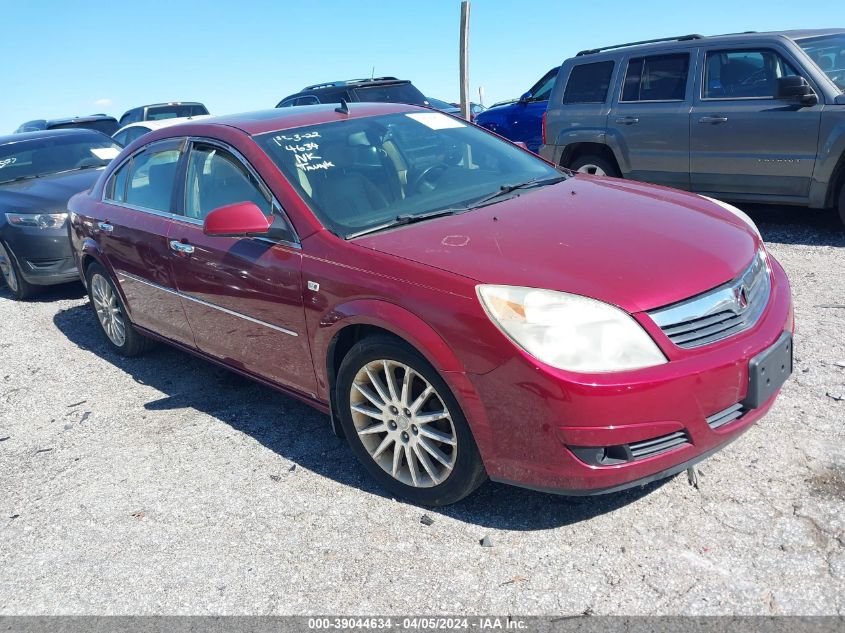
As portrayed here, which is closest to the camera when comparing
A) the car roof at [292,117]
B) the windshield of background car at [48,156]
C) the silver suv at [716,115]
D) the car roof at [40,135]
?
the car roof at [292,117]

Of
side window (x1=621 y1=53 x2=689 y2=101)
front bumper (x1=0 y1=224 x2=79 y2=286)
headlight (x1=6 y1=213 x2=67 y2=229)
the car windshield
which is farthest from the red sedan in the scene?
the car windshield

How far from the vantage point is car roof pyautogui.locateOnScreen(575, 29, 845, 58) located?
6850 millimetres

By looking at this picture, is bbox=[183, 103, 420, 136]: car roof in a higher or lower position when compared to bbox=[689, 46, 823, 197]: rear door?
higher

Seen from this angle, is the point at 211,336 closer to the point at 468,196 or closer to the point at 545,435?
the point at 468,196

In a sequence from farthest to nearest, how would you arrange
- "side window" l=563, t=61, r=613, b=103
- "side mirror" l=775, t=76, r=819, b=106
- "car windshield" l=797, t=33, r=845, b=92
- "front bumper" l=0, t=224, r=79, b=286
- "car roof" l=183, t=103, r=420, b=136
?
1. "side window" l=563, t=61, r=613, b=103
2. "front bumper" l=0, t=224, r=79, b=286
3. "car windshield" l=797, t=33, r=845, b=92
4. "side mirror" l=775, t=76, r=819, b=106
5. "car roof" l=183, t=103, r=420, b=136

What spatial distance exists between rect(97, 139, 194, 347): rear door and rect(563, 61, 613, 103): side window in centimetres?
501

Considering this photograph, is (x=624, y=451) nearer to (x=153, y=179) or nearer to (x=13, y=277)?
(x=153, y=179)

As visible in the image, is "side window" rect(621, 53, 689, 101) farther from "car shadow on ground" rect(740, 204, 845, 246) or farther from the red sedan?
the red sedan

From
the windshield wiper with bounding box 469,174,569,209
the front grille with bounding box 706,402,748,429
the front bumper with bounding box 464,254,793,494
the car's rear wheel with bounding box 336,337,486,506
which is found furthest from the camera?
the windshield wiper with bounding box 469,174,569,209

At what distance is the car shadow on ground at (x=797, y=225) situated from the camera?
22.0 ft

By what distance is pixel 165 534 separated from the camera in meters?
3.25

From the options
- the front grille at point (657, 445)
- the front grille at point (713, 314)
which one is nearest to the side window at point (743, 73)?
the front grille at point (713, 314)

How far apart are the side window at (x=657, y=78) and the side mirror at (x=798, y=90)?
1061 millimetres

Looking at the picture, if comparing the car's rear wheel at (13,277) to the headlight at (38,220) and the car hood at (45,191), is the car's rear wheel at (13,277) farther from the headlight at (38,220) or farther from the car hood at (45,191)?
the car hood at (45,191)
